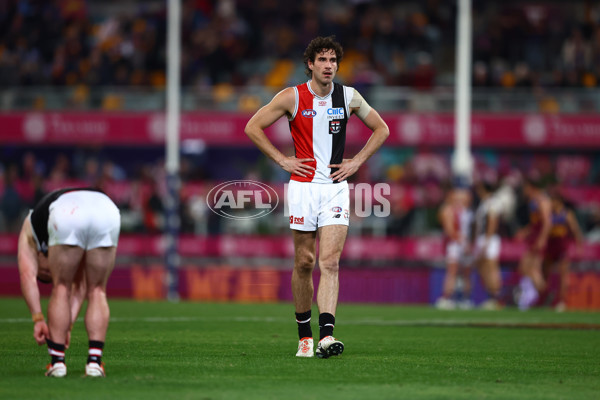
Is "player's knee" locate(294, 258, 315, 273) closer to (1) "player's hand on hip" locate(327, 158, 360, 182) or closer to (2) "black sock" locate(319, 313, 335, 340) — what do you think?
(2) "black sock" locate(319, 313, 335, 340)

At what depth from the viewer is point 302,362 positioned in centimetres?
891

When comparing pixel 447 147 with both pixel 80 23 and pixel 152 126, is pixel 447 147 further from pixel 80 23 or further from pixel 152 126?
pixel 80 23

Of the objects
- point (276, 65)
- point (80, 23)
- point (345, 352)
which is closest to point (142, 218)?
point (276, 65)

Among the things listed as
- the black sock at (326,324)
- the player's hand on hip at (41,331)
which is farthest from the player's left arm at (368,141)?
the player's hand on hip at (41,331)

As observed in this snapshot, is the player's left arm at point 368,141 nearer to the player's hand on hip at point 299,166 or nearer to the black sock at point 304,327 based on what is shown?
the player's hand on hip at point 299,166

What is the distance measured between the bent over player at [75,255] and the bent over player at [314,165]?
227 centimetres

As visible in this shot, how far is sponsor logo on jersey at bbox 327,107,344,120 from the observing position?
956cm

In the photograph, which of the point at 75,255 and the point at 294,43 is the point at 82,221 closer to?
the point at 75,255

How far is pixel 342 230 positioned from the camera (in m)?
9.47

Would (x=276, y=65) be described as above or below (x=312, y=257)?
above

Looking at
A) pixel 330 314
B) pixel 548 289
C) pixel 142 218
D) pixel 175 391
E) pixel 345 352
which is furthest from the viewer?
pixel 142 218

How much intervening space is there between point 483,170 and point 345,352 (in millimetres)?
18379

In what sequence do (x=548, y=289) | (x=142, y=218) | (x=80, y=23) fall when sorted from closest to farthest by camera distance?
(x=548, y=289)
(x=142, y=218)
(x=80, y=23)

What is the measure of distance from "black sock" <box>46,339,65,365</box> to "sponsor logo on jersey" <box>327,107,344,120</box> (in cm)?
330
